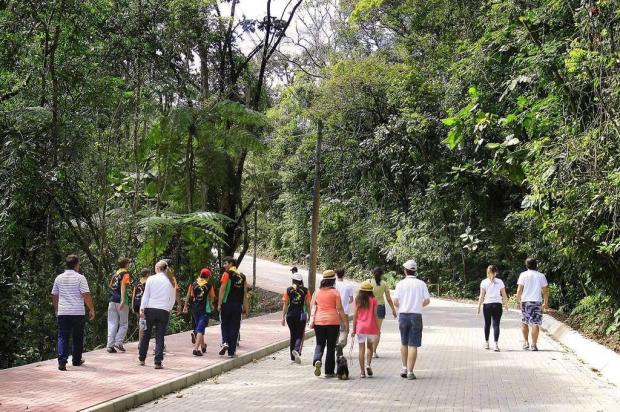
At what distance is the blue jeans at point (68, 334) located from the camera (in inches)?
399

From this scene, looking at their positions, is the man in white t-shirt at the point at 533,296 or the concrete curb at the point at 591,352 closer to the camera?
the concrete curb at the point at 591,352

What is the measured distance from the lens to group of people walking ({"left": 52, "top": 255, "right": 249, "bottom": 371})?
1023cm

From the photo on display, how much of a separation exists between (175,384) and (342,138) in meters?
26.9

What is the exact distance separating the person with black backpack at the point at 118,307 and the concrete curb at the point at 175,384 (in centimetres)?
218

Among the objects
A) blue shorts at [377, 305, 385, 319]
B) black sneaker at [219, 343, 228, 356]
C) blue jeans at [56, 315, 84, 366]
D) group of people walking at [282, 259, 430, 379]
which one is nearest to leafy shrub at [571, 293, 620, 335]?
blue shorts at [377, 305, 385, 319]

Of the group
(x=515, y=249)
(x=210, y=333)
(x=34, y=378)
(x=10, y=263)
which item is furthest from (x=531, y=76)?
(x=515, y=249)

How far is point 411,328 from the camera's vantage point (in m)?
10.2

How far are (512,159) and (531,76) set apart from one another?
1.81 m

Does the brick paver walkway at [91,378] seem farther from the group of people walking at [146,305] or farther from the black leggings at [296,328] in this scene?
the black leggings at [296,328]

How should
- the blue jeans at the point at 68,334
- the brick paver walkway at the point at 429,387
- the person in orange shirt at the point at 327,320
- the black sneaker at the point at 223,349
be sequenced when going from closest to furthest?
the brick paver walkway at the point at 429,387 → the blue jeans at the point at 68,334 → the person in orange shirt at the point at 327,320 → the black sneaker at the point at 223,349

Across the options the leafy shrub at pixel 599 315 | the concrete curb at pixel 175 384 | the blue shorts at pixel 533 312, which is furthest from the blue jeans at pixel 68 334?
the leafy shrub at pixel 599 315

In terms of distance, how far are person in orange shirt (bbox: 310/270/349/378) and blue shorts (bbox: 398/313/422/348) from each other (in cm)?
101

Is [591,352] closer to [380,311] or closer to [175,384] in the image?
[380,311]

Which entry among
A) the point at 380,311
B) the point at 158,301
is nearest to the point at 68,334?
the point at 158,301
